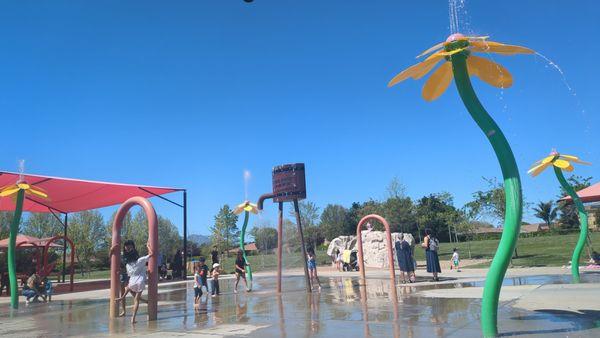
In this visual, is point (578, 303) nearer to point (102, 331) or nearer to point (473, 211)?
point (102, 331)

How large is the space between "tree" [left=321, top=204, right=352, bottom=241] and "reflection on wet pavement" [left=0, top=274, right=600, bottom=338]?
49.9 m

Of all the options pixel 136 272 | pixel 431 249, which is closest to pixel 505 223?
pixel 136 272

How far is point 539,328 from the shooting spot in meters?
6.45

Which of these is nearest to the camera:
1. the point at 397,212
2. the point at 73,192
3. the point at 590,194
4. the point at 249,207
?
the point at 590,194

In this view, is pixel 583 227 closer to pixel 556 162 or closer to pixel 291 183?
pixel 556 162

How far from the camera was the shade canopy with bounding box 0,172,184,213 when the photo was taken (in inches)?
690

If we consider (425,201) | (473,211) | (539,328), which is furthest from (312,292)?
(425,201)

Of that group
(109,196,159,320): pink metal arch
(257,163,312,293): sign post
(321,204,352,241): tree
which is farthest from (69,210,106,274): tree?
(109,196,159,320): pink metal arch

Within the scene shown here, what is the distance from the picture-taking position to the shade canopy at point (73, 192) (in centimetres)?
1753

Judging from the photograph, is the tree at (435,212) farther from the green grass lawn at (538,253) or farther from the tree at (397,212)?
the green grass lawn at (538,253)

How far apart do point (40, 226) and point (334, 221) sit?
127ft

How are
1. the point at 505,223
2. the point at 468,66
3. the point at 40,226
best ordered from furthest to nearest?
the point at 40,226 → the point at 468,66 → the point at 505,223

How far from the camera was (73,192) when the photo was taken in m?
20.3

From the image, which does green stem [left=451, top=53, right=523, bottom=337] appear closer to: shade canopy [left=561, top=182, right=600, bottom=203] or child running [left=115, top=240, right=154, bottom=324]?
child running [left=115, top=240, right=154, bottom=324]
